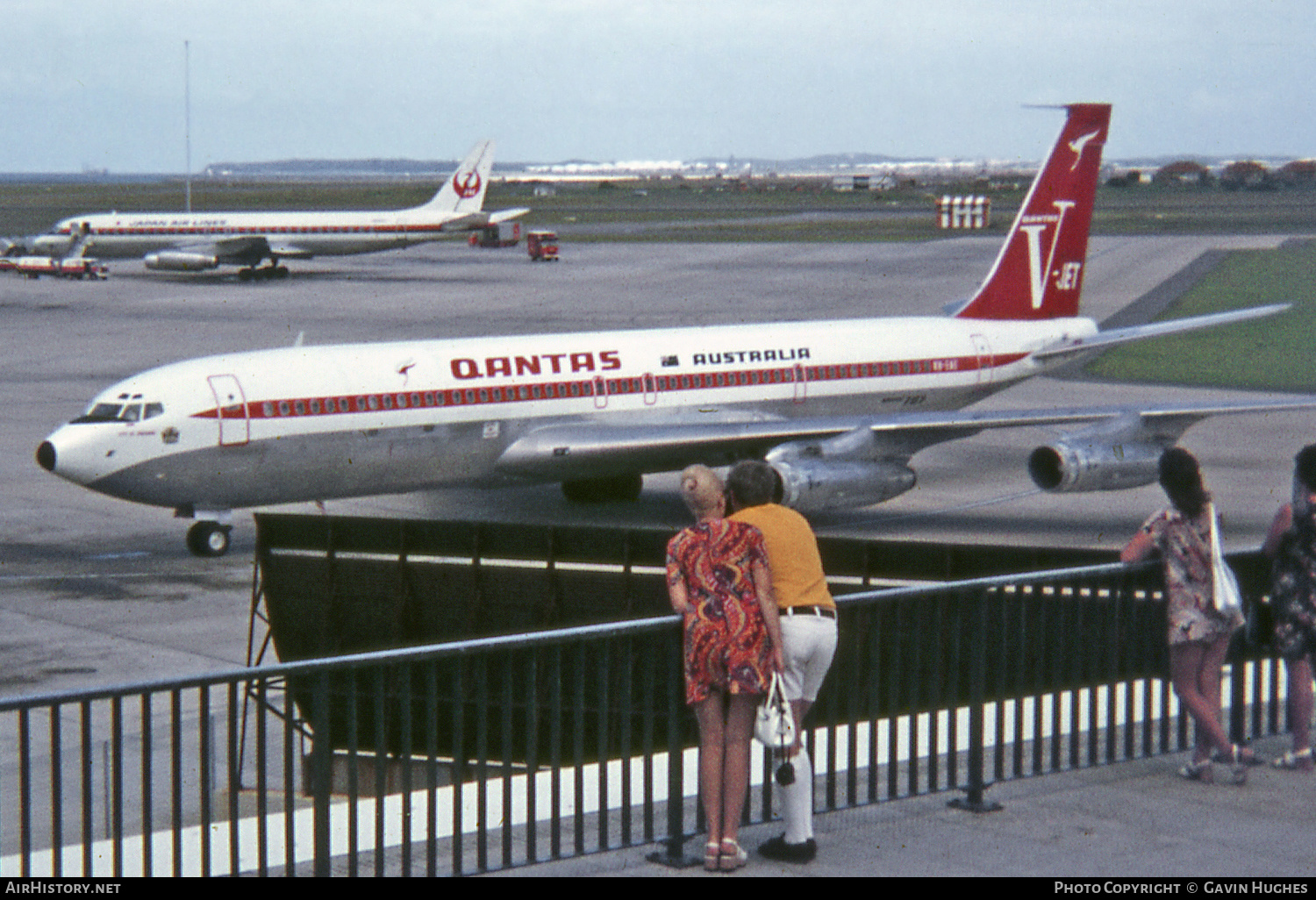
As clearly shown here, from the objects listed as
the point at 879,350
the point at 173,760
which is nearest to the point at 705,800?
the point at 173,760

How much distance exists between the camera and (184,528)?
27.7 m

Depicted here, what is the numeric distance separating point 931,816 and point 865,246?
333ft

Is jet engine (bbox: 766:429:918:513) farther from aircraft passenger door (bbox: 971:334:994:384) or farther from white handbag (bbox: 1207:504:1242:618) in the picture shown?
white handbag (bbox: 1207:504:1242:618)

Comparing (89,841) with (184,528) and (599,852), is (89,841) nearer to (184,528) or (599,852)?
(599,852)

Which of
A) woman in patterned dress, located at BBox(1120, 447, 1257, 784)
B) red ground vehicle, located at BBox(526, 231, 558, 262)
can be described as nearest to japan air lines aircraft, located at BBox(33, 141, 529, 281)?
red ground vehicle, located at BBox(526, 231, 558, 262)

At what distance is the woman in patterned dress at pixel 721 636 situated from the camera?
8.98m

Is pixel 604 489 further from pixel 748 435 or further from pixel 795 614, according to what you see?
pixel 795 614

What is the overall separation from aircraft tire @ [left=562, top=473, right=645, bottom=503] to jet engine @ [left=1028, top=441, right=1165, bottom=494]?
6782 mm

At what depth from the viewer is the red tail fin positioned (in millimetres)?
33281

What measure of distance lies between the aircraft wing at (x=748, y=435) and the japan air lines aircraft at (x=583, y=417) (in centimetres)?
4

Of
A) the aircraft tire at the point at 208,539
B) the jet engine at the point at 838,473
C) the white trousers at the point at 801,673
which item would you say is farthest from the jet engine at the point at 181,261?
the white trousers at the point at 801,673

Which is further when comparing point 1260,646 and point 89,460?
point 89,460

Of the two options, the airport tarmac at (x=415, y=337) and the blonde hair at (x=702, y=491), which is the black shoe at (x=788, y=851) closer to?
the blonde hair at (x=702, y=491)

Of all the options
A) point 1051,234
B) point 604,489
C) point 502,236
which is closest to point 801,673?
point 604,489
